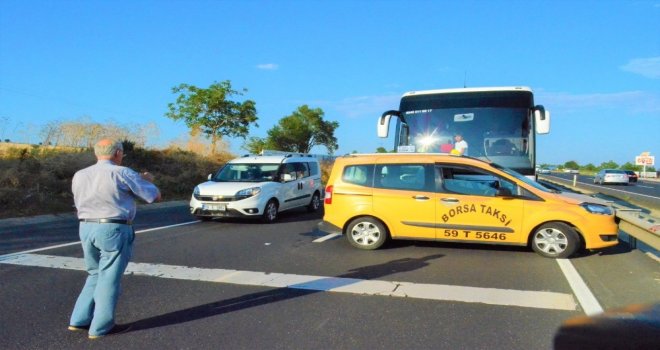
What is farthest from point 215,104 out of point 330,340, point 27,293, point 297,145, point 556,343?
point 556,343

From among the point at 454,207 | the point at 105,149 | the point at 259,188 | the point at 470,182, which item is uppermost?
the point at 105,149

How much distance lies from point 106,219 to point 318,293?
2.45m

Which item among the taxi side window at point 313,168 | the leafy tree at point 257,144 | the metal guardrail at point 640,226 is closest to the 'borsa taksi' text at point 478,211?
the metal guardrail at point 640,226

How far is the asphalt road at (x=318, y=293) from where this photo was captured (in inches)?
162

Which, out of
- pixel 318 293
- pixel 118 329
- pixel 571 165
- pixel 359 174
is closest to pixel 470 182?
pixel 359 174

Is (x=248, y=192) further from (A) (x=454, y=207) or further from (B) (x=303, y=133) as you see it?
(B) (x=303, y=133)

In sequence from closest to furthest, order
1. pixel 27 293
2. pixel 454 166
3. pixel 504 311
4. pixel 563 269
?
pixel 504 311 → pixel 27 293 → pixel 563 269 → pixel 454 166

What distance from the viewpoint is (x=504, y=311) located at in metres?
4.82

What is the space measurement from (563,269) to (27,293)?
21.9 ft

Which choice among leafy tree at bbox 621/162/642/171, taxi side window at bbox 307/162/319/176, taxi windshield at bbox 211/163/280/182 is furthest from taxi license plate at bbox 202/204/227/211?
leafy tree at bbox 621/162/642/171

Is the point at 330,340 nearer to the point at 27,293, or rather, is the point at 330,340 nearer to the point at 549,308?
the point at 549,308

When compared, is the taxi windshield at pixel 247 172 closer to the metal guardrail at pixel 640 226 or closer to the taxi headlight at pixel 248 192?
the taxi headlight at pixel 248 192

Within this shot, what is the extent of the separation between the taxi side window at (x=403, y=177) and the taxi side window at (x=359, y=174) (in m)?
0.14

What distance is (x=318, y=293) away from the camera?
17.9ft
